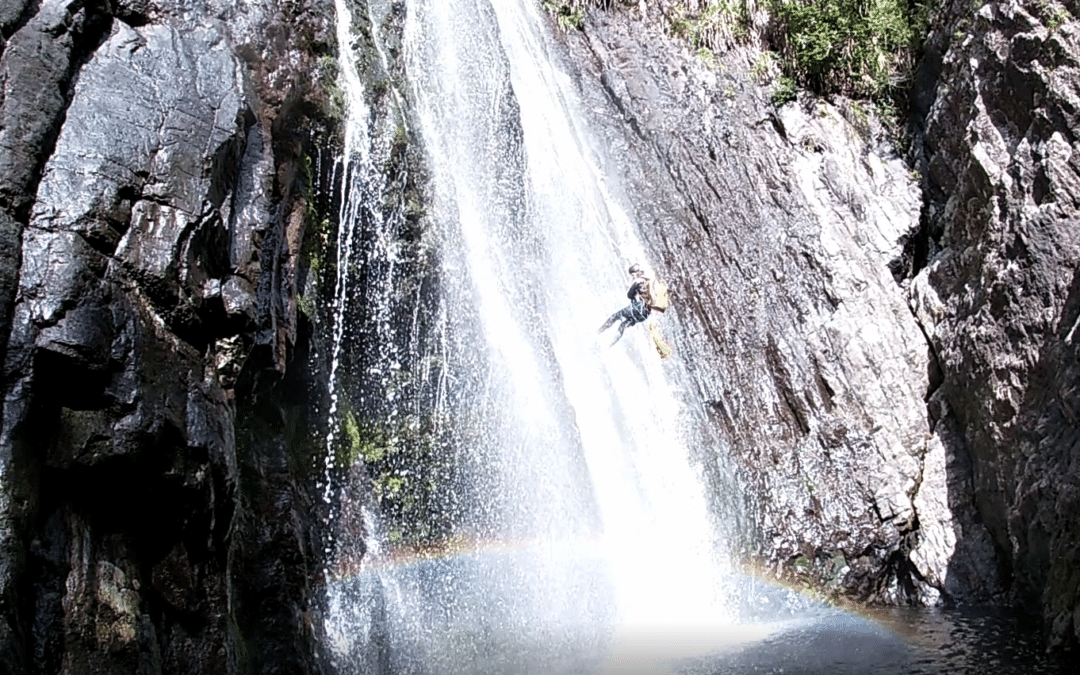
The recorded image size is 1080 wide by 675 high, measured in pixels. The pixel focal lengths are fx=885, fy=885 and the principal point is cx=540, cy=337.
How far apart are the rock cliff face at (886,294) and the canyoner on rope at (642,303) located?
1.69 metres

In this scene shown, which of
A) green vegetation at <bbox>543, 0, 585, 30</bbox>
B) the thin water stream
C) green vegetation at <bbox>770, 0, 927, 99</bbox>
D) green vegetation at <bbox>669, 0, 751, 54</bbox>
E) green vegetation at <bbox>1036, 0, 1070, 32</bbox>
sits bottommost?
the thin water stream

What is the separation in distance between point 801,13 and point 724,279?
6203 mm

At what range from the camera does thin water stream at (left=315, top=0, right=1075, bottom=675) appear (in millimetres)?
9797

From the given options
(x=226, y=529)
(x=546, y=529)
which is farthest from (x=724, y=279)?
(x=226, y=529)

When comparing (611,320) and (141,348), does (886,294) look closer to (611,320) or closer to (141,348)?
(611,320)

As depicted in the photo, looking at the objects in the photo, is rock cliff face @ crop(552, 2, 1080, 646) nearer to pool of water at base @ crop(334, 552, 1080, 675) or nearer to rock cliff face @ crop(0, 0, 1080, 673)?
rock cliff face @ crop(0, 0, 1080, 673)

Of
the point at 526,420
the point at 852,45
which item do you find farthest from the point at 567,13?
the point at 526,420

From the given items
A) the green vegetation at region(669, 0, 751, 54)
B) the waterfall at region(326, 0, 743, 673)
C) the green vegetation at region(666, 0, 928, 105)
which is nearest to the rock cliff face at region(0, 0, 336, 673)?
the waterfall at region(326, 0, 743, 673)

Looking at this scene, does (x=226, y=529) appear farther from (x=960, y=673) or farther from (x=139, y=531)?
(x=960, y=673)

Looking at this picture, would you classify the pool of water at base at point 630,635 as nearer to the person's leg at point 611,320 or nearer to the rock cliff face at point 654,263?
the rock cliff face at point 654,263

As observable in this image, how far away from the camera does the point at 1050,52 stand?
11039 mm

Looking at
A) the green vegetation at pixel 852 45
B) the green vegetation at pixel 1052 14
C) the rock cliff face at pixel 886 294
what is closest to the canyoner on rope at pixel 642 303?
the rock cliff face at pixel 886 294

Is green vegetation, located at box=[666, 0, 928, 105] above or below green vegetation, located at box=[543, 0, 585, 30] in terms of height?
below

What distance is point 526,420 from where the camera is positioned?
1207 cm
